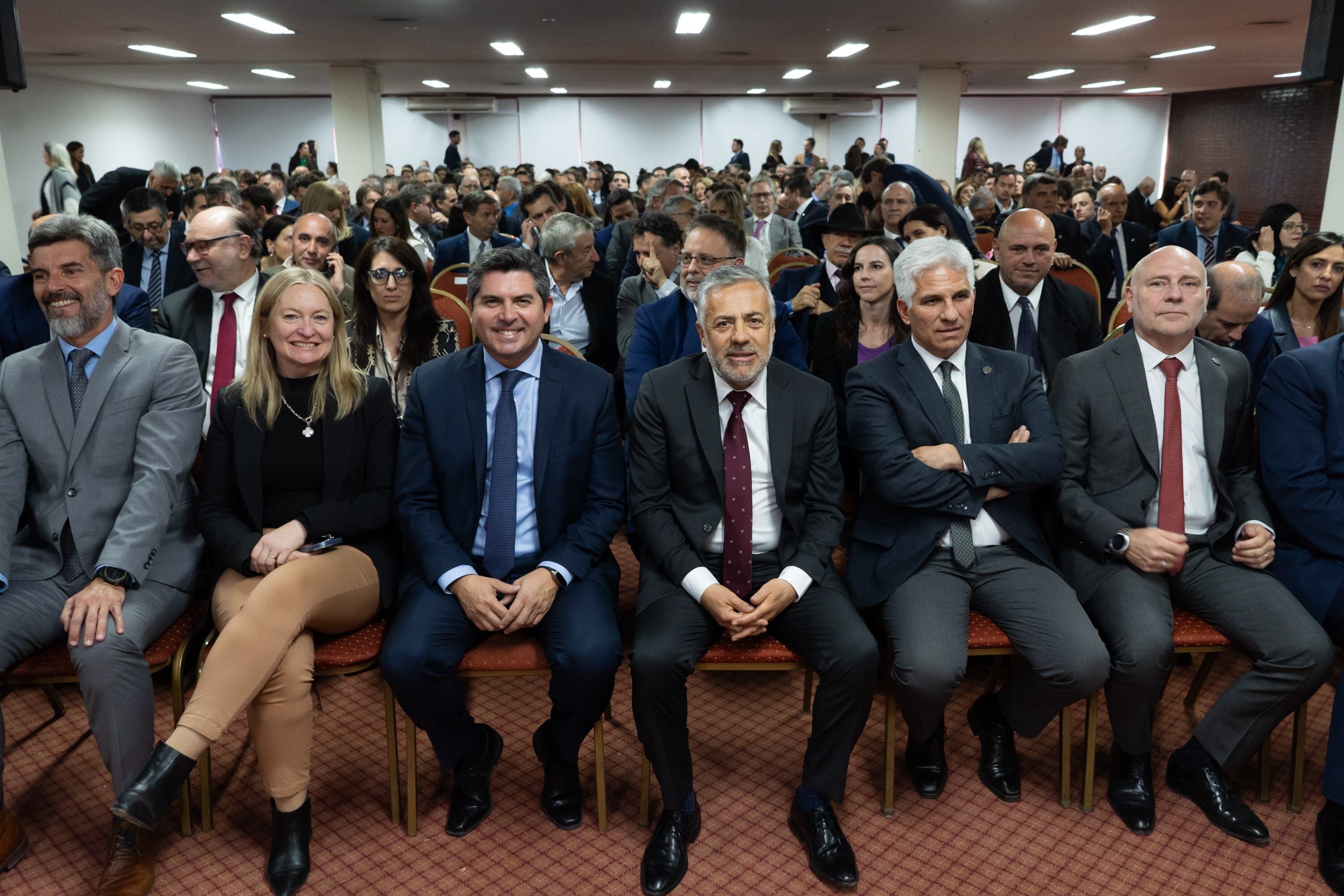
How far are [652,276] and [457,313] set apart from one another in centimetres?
93

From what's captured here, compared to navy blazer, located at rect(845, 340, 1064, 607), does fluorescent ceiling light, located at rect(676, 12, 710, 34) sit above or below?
above

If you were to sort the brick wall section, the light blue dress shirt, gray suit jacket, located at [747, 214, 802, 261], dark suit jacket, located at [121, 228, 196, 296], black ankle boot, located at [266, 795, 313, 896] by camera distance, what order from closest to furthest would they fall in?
1. black ankle boot, located at [266, 795, 313, 896]
2. the light blue dress shirt
3. dark suit jacket, located at [121, 228, 196, 296]
4. gray suit jacket, located at [747, 214, 802, 261]
5. the brick wall section

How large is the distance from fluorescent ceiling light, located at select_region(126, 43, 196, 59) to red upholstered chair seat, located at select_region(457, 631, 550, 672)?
13134 millimetres

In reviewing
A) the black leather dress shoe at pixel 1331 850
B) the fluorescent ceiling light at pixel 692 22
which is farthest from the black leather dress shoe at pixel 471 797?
the fluorescent ceiling light at pixel 692 22

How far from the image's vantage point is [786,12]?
995cm

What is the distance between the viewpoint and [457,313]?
13.2ft

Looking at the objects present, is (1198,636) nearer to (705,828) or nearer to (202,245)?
(705,828)

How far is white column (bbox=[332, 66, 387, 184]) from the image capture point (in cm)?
1471

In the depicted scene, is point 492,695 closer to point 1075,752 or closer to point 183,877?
point 183,877

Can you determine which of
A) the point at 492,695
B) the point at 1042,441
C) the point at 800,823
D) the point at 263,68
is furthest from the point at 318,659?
the point at 263,68

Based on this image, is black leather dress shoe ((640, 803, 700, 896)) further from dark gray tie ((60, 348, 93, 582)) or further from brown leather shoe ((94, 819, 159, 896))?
dark gray tie ((60, 348, 93, 582))

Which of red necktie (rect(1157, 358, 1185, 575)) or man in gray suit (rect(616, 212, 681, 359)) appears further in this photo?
man in gray suit (rect(616, 212, 681, 359))

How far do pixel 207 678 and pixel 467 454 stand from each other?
810 millimetres

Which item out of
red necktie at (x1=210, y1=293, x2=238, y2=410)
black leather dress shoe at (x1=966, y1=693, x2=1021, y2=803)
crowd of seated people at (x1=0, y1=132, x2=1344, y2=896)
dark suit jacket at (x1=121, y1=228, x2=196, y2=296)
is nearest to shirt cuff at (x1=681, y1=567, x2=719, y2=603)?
crowd of seated people at (x1=0, y1=132, x2=1344, y2=896)
